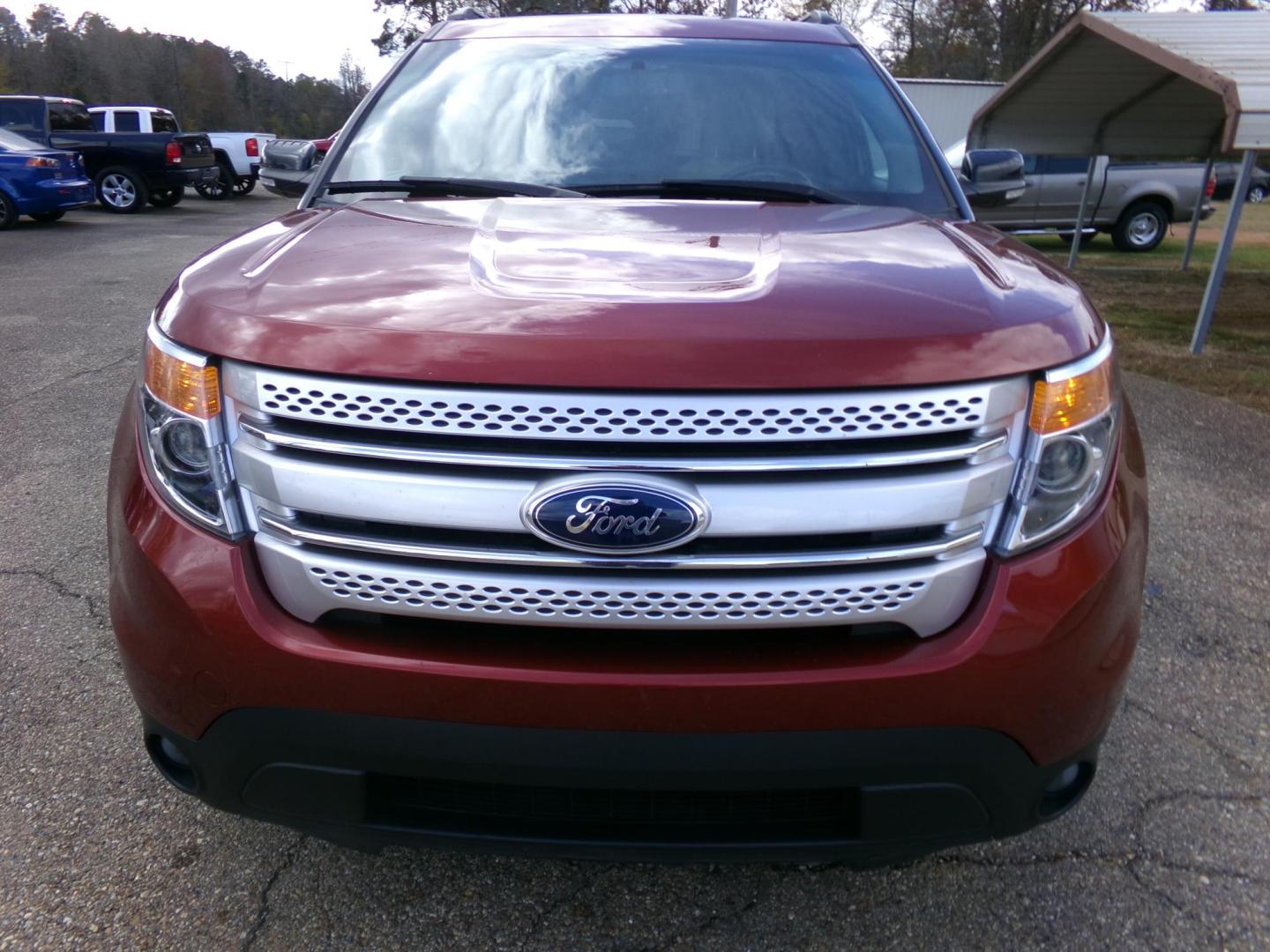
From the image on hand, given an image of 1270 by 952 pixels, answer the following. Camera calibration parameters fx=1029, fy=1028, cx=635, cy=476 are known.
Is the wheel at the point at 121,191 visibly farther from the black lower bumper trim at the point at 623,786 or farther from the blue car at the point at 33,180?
the black lower bumper trim at the point at 623,786

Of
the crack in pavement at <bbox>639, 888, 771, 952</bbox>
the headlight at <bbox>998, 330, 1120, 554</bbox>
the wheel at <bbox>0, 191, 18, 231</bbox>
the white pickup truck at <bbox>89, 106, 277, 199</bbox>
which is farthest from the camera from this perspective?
the white pickup truck at <bbox>89, 106, 277, 199</bbox>

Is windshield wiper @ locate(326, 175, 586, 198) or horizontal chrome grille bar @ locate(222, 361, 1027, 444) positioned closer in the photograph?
horizontal chrome grille bar @ locate(222, 361, 1027, 444)

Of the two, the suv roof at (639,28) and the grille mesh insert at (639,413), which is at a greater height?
the suv roof at (639,28)

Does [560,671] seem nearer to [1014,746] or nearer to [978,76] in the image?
[1014,746]

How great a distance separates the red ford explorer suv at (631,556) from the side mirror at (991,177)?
1660 mm

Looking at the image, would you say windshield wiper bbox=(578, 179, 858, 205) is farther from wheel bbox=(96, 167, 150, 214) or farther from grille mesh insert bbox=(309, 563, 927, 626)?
wheel bbox=(96, 167, 150, 214)

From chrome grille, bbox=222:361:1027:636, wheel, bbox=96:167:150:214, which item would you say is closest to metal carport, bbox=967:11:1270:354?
chrome grille, bbox=222:361:1027:636

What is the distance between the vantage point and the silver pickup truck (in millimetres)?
14656

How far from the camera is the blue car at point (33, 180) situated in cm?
1491

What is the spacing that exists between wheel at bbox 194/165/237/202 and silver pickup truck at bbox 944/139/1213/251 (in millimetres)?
16034

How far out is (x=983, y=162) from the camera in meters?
3.34

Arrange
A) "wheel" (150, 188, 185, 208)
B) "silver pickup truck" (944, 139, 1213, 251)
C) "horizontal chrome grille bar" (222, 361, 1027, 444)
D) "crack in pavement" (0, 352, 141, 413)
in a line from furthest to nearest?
"wheel" (150, 188, 185, 208) → "silver pickup truck" (944, 139, 1213, 251) → "crack in pavement" (0, 352, 141, 413) → "horizontal chrome grille bar" (222, 361, 1027, 444)

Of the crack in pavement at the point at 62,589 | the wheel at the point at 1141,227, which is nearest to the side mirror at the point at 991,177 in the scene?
the crack in pavement at the point at 62,589

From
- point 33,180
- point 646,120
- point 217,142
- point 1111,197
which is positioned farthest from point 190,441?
point 217,142
